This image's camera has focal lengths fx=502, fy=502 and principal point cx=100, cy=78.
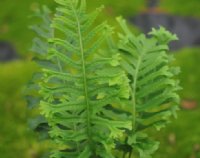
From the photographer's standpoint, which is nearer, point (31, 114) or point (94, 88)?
point (94, 88)

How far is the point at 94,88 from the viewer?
6043 millimetres

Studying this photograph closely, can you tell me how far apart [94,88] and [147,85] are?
1.41 meters

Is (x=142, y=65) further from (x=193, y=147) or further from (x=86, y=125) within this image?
(x=193, y=147)

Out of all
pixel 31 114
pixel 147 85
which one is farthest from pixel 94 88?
pixel 31 114

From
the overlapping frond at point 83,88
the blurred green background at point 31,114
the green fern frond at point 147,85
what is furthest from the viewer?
the blurred green background at point 31,114

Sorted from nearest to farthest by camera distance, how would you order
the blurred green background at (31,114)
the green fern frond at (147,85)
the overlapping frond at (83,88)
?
the overlapping frond at (83,88) < the green fern frond at (147,85) < the blurred green background at (31,114)

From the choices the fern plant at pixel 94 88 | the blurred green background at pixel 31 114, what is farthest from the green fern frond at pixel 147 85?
the blurred green background at pixel 31 114

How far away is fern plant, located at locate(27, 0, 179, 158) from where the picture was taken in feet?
19.2

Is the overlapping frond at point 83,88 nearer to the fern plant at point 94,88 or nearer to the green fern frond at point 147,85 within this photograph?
the fern plant at point 94,88

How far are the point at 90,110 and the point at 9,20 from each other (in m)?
Result: 31.1

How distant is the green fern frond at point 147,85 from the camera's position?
6.87m

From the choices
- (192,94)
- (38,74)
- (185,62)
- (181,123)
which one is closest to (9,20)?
(185,62)

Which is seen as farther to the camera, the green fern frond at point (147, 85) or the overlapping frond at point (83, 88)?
the green fern frond at point (147, 85)

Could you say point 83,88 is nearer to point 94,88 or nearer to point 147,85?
point 94,88
